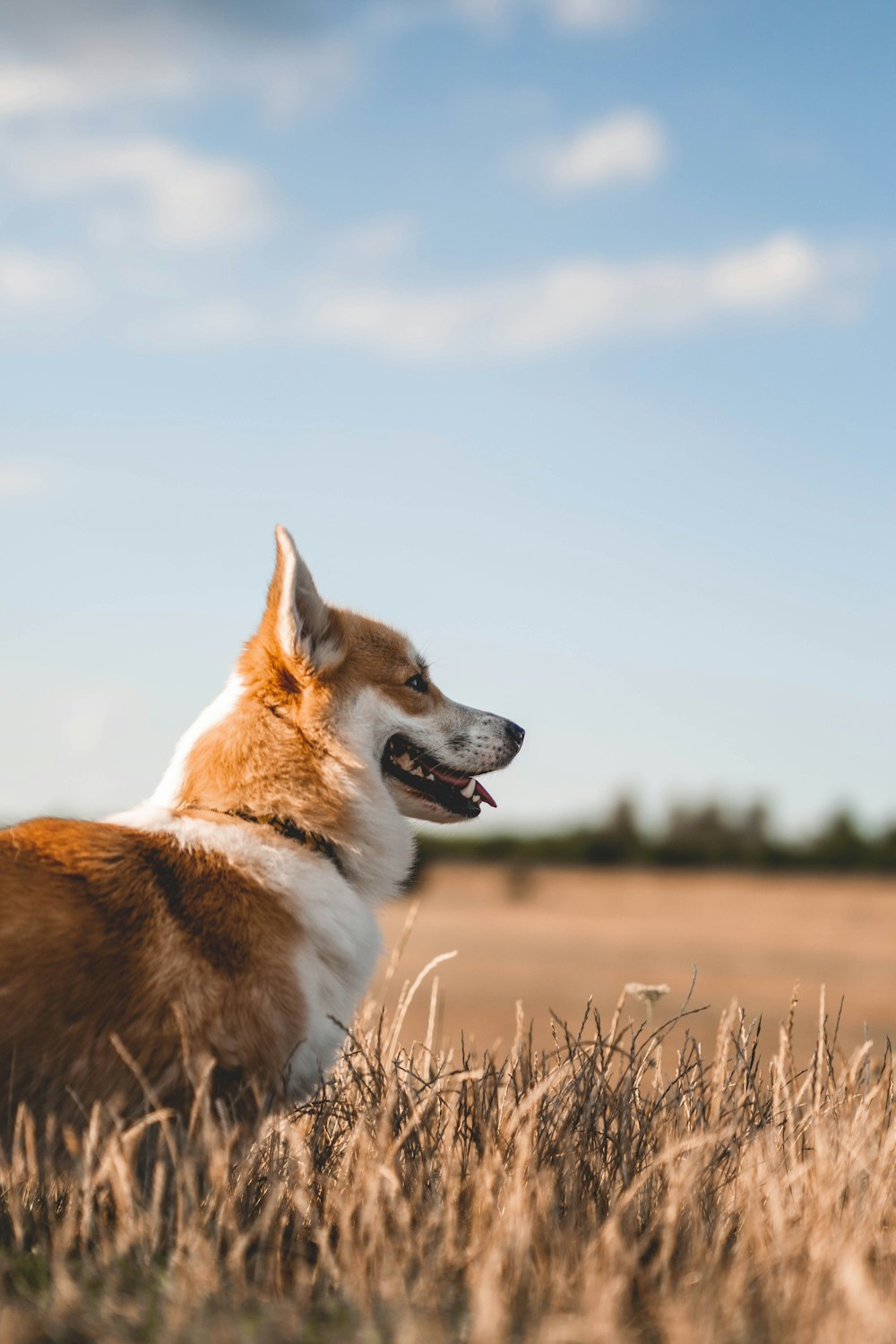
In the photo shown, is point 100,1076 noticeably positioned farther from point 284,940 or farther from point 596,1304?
point 596,1304

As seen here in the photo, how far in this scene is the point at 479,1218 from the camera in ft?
11.5

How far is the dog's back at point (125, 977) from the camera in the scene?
12.2ft

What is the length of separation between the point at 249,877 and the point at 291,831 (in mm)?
296

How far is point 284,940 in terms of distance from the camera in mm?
4000

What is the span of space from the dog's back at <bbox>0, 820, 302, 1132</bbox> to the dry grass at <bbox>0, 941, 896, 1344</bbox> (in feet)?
0.57

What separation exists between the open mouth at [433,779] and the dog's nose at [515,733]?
22 cm

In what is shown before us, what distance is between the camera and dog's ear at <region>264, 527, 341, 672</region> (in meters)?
4.38

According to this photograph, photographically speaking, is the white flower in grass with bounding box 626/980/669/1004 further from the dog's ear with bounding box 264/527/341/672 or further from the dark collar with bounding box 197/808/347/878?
the dog's ear with bounding box 264/527/341/672

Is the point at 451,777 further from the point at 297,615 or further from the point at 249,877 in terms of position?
the point at 249,877

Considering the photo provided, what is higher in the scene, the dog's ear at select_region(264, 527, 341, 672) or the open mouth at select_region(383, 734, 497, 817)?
the dog's ear at select_region(264, 527, 341, 672)

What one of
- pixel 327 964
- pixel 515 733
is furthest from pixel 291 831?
pixel 515 733

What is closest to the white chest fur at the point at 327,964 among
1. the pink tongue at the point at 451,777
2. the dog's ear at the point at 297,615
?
the pink tongue at the point at 451,777

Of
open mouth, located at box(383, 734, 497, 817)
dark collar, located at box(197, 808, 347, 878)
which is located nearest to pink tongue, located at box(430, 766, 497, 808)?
open mouth, located at box(383, 734, 497, 817)

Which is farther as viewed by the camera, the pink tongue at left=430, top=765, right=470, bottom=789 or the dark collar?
the pink tongue at left=430, top=765, right=470, bottom=789
